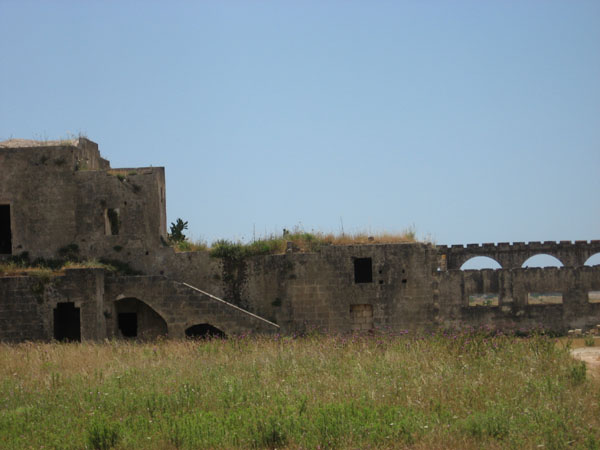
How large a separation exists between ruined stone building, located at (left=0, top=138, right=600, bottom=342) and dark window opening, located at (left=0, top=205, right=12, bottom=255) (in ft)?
0.16

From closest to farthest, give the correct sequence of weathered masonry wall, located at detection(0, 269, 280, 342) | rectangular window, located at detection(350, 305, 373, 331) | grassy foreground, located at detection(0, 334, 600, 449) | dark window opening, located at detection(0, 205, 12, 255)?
grassy foreground, located at detection(0, 334, 600, 449), weathered masonry wall, located at detection(0, 269, 280, 342), rectangular window, located at detection(350, 305, 373, 331), dark window opening, located at detection(0, 205, 12, 255)

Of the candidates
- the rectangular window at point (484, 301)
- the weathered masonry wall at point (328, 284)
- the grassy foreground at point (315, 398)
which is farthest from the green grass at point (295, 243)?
the rectangular window at point (484, 301)

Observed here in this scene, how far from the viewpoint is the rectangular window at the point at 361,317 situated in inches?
842

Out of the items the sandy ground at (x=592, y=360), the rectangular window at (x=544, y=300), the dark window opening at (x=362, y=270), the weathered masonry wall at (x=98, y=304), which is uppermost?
the dark window opening at (x=362, y=270)

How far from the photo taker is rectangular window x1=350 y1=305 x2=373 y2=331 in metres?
21.4

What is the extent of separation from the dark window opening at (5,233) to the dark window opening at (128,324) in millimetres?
5216

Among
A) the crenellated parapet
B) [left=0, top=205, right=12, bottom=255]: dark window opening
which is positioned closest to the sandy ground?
[left=0, top=205, right=12, bottom=255]: dark window opening

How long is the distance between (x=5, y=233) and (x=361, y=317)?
12635 millimetres

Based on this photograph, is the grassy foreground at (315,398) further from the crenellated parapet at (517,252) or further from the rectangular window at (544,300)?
the crenellated parapet at (517,252)

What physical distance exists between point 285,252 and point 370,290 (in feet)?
9.43

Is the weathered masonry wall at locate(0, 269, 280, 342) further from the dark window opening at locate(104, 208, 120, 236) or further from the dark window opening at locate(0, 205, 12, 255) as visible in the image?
the dark window opening at locate(0, 205, 12, 255)

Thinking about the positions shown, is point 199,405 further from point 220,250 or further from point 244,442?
point 220,250

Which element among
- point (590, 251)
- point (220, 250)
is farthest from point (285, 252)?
point (590, 251)

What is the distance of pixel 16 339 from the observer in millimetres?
19531
